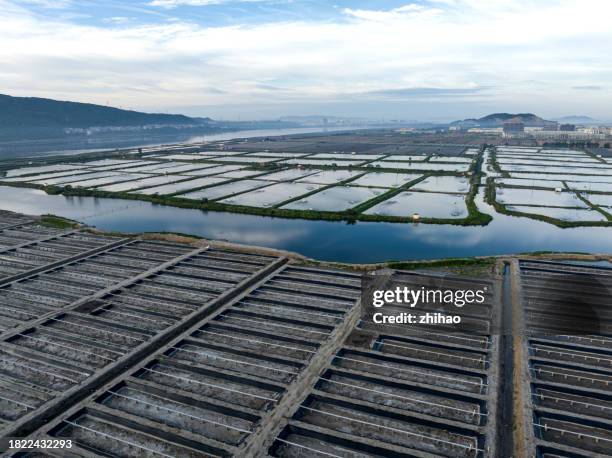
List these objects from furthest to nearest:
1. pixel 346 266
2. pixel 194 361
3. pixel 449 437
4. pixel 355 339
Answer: pixel 346 266 → pixel 355 339 → pixel 194 361 → pixel 449 437

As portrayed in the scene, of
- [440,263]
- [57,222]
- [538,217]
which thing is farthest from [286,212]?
[538,217]

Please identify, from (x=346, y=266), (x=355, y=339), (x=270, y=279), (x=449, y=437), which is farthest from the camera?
(x=346, y=266)

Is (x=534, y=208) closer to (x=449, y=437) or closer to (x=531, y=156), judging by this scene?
(x=449, y=437)

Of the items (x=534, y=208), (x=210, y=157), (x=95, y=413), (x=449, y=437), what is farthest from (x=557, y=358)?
(x=210, y=157)

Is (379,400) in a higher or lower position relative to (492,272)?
lower

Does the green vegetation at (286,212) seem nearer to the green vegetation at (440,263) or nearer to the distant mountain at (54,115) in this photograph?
the green vegetation at (440,263)

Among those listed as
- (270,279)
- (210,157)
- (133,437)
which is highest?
(210,157)
